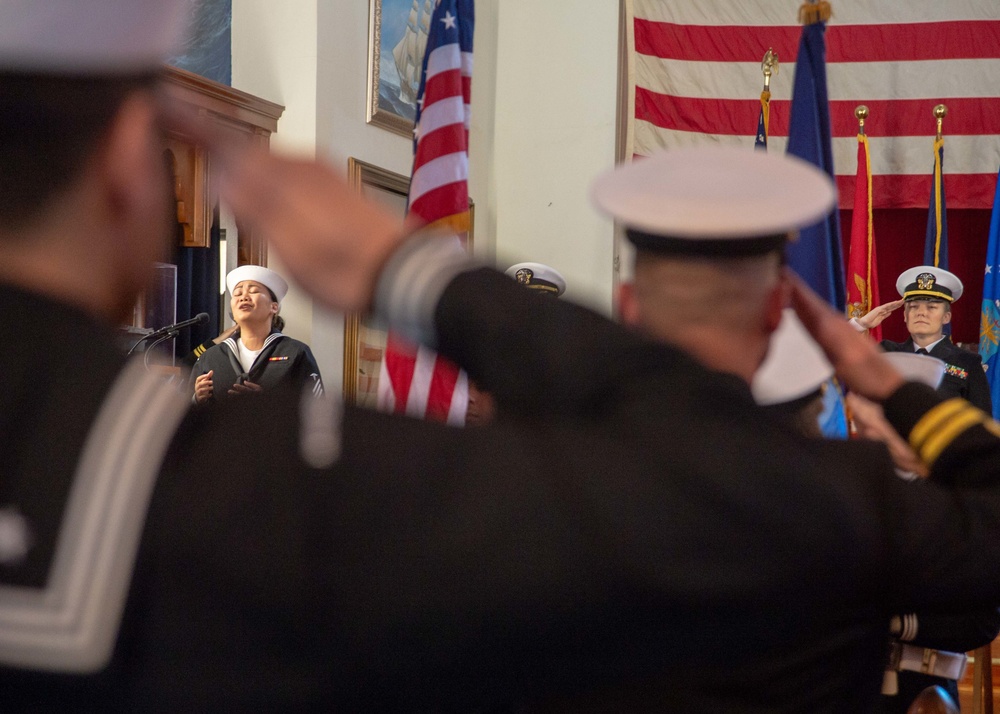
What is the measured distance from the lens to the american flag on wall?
25.7ft

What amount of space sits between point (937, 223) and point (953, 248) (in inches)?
32.8

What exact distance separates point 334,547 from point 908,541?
0.39 metres

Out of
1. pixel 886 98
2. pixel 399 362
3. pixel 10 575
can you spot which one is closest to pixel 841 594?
pixel 10 575

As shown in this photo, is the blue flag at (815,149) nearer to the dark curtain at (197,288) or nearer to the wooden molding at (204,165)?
the wooden molding at (204,165)

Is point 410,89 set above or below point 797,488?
above

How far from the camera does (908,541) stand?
0.64 meters

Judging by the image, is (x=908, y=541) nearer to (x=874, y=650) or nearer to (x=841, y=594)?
(x=841, y=594)

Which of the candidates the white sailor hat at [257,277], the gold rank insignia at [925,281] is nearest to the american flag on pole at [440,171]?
the white sailor hat at [257,277]

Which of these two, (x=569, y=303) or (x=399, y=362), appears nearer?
(x=569, y=303)

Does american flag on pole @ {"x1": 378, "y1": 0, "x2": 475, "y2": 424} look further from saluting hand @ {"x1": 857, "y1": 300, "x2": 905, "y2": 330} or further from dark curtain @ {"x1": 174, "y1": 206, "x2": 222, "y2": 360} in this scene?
dark curtain @ {"x1": 174, "y1": 206, "x2": 222, "y2": 360}

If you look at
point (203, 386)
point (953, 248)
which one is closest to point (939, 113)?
point (953, 248)

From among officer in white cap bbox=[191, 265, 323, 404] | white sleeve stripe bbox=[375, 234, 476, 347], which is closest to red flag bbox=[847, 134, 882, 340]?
officer in white cap bbox=[191, 265, 323, 404]

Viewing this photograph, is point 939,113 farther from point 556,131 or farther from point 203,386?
point 203,386

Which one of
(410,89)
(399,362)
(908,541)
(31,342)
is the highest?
(410,89)
